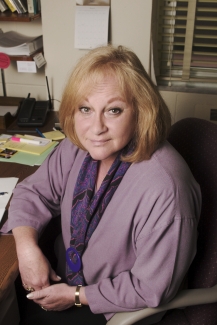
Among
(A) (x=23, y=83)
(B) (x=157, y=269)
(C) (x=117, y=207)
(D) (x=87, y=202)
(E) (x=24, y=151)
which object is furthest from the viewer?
(A) (x=23, y=83)

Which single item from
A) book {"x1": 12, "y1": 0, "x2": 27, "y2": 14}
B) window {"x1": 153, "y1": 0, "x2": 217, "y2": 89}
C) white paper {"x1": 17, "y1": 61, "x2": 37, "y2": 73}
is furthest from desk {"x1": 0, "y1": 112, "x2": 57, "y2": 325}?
window {"x1": 153, "y1": 0, "x2": 217, "y2": 89}

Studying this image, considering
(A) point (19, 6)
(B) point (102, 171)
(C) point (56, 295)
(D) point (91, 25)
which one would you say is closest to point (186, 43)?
(D) point (91, 25)

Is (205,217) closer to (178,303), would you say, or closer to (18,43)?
(178,303)

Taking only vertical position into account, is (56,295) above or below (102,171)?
below

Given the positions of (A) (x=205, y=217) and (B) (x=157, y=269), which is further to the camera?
(A) (x=205, y=217)

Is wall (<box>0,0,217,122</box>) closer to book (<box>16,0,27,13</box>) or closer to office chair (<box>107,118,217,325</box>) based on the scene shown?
book (<box>16,0,27,13</box>)

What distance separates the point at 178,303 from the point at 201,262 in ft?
0.46

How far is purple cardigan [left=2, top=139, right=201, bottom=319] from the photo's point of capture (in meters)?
0.96

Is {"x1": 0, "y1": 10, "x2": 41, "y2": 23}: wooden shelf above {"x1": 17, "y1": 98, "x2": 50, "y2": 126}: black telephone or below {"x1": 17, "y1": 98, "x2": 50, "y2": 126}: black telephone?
above

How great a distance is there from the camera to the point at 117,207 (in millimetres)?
1076

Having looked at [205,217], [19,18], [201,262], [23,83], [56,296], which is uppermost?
[19,18]

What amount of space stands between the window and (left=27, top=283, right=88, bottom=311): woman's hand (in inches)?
52.1

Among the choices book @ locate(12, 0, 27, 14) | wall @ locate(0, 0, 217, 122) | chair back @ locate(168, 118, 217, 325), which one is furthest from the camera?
book @ locate(12, 0, 27, 14)

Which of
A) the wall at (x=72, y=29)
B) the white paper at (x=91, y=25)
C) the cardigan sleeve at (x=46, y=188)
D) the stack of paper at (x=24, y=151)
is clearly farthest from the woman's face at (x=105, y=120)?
the white paper at (x=91, y=25)
